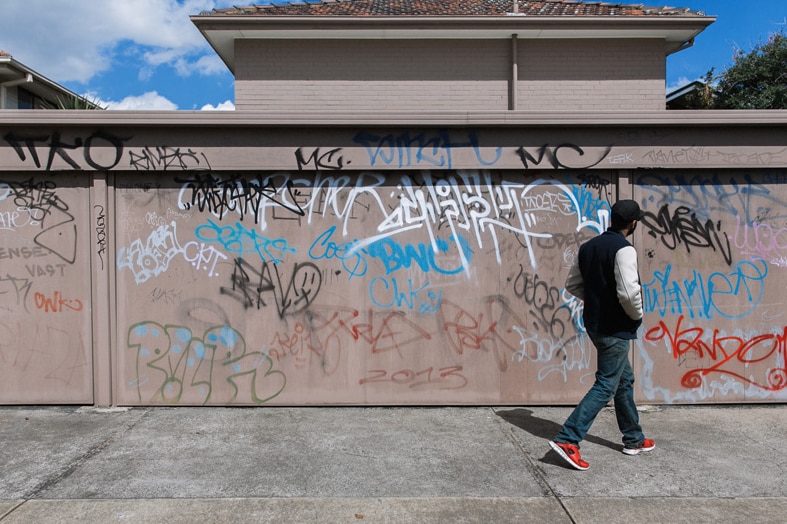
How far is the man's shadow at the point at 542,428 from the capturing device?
4203 millimetres

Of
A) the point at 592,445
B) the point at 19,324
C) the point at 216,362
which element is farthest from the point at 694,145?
the point at 19,324

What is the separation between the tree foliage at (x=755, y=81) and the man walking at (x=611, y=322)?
56.7 feet

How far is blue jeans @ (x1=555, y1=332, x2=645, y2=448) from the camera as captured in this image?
4047 mm

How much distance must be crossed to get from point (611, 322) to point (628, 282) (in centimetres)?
32

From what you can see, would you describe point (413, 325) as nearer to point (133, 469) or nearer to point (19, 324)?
point (133, 469)

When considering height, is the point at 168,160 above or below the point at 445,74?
below

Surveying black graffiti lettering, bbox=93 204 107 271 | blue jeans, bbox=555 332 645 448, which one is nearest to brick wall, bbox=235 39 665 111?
black graffiti lettering, bbox=93 204 107 271

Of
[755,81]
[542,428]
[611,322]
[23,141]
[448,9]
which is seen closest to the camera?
[611,322]

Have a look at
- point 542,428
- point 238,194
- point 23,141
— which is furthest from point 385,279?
point 23,141

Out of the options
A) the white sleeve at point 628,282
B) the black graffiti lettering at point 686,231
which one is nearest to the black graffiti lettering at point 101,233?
the white sleeve at point 628,282

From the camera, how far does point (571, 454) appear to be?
3.98 m

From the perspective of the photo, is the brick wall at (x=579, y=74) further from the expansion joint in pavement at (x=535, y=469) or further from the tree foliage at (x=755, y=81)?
the tree foliage at (x=755, y=81)

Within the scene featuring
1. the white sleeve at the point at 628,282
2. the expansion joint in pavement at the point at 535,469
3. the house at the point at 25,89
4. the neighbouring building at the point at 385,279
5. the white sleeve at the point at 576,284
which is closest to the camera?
the expansion joint in pavement at the point at 535,469

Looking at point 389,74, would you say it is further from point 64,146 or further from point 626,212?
point 626,212
